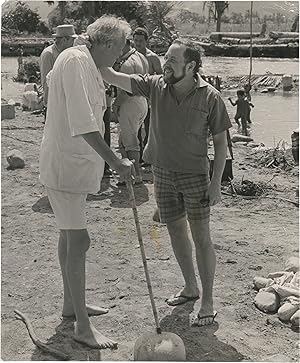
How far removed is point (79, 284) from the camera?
3.59 m

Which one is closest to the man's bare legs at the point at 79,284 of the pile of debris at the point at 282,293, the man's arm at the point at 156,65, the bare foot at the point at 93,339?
the bare foot at the point at 93,339

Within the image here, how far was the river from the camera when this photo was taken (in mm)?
12952

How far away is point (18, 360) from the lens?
3586mm

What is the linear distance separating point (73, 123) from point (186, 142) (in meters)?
0.79

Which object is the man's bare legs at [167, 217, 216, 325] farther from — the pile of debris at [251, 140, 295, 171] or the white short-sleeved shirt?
the pile of debris at [251, 140, 295, 171]

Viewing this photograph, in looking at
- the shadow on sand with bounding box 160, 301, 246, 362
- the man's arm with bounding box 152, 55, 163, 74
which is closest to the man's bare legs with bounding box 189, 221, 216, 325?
the shadow on sand with bounding box 160, 301, 246, 362

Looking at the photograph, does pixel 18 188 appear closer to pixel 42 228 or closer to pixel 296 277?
pixel 42 228

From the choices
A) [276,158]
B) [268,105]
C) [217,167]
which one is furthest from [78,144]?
[268,105]

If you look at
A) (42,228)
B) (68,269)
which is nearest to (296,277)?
(68,269)

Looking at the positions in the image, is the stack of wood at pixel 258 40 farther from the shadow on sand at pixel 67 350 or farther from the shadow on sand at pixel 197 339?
the shadow on sand at pixel 67 350

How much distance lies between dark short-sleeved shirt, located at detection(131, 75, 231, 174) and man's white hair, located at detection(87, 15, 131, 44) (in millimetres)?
519

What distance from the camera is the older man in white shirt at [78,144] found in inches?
130

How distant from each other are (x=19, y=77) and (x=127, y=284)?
16.7 metres

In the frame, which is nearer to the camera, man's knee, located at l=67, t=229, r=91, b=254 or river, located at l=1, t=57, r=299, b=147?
man's knee, located at l=67, t=229, r=91, b=254
